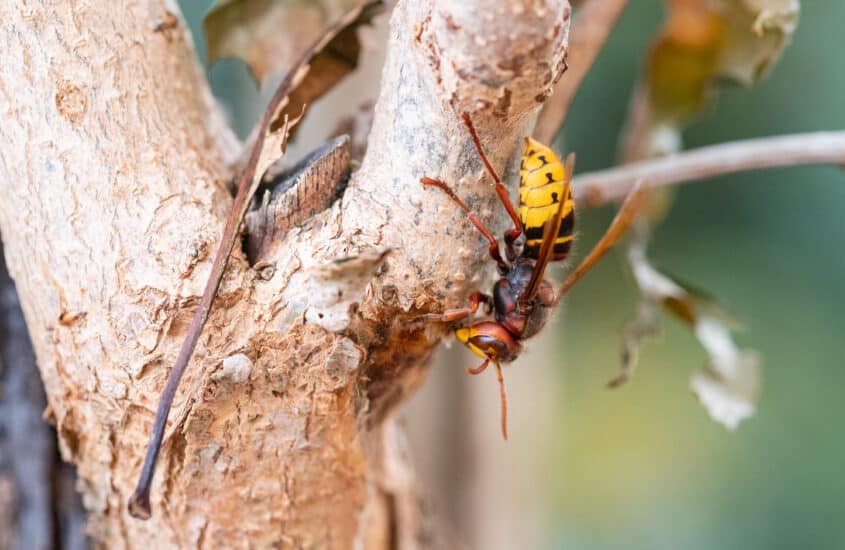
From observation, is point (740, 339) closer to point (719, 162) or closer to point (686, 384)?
point (686, 384)

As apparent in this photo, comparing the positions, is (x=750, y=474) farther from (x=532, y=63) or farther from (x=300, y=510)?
(x=532, y=63)

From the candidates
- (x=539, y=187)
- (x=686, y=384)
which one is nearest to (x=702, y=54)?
(x=539, y=187)

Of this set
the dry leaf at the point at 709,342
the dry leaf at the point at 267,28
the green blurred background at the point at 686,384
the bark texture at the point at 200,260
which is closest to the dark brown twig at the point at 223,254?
the bark texture at the point at 200,260

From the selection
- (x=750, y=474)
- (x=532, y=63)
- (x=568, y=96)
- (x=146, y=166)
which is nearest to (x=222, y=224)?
(x=146, y=166)

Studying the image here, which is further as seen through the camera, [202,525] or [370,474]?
[370,474]

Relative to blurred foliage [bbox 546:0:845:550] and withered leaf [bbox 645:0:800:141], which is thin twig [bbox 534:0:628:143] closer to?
withered leaf [bbox 645:0:800:141]

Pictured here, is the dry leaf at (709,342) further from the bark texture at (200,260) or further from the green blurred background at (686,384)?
the green blurred background at (686,384)

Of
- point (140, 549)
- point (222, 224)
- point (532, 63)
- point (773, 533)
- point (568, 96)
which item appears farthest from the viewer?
point (773, 533)

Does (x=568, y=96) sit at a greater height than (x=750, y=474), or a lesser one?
greater
